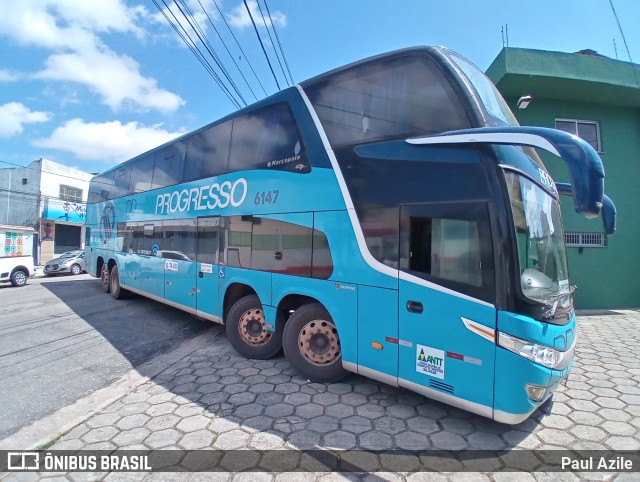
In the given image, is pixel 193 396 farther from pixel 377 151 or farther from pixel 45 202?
pixel 45 202

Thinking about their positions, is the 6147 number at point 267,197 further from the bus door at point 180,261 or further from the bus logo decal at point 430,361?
the bus logo decal at point 430,361

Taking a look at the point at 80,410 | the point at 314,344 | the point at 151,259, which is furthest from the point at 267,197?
the point at 151,259

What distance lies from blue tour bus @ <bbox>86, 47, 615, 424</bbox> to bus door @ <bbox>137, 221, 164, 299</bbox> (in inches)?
92.6

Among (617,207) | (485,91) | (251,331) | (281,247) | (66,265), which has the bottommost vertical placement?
(251,331)

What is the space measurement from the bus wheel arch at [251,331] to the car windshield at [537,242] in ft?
10.8

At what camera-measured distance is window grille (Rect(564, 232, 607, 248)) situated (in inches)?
356

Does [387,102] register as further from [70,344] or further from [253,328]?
[70,344]

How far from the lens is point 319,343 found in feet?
13.2

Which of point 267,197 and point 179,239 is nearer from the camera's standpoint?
point 267,197

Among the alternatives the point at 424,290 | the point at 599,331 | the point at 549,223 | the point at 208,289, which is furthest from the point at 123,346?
the point at 599,331

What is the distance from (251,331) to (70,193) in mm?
27442

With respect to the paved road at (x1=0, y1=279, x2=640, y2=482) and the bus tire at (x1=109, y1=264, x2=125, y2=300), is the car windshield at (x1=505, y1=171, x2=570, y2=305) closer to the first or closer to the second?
the paved road at (x1=0, y1=279, x2=640, y2=482)

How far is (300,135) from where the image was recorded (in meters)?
4.19

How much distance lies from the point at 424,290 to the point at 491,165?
1.28m
